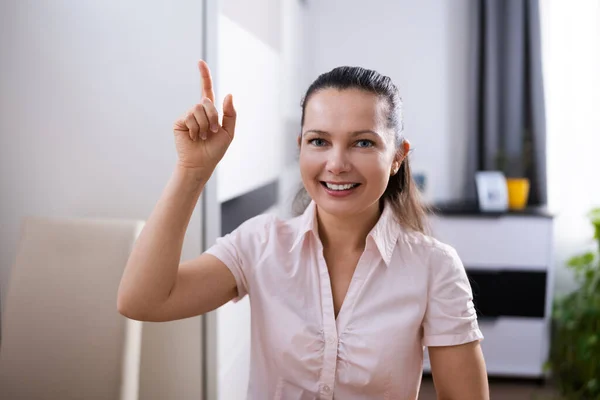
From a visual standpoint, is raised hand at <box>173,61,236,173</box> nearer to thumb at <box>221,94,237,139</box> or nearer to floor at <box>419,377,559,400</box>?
thumb at <box>221,94,237,139</box>

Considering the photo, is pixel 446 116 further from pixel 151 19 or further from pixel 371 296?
pixel 371 296

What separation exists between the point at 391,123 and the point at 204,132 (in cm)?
39

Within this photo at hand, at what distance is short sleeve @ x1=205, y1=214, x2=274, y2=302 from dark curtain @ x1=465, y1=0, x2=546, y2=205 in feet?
8.20

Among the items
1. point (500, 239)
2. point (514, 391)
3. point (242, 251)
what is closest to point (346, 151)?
point (242, 251)

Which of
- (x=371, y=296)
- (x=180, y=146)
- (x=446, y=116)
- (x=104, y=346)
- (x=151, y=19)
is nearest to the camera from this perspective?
(x=180, y=146)

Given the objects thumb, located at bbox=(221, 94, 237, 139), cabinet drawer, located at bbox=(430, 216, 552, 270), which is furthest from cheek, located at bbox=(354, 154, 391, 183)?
cabinet drawer, located at bbox=(430, 216, 552, 270)

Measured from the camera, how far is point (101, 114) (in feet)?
5.60

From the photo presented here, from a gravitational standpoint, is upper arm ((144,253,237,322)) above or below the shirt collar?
below

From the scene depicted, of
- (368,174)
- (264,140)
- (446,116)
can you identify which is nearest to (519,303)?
(446,116)

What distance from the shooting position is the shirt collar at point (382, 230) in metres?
1.31

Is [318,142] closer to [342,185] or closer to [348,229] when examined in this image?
[342,185]

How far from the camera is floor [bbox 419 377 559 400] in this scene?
3107 mm

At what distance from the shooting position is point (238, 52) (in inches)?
74.3

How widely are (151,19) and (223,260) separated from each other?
722 mm
